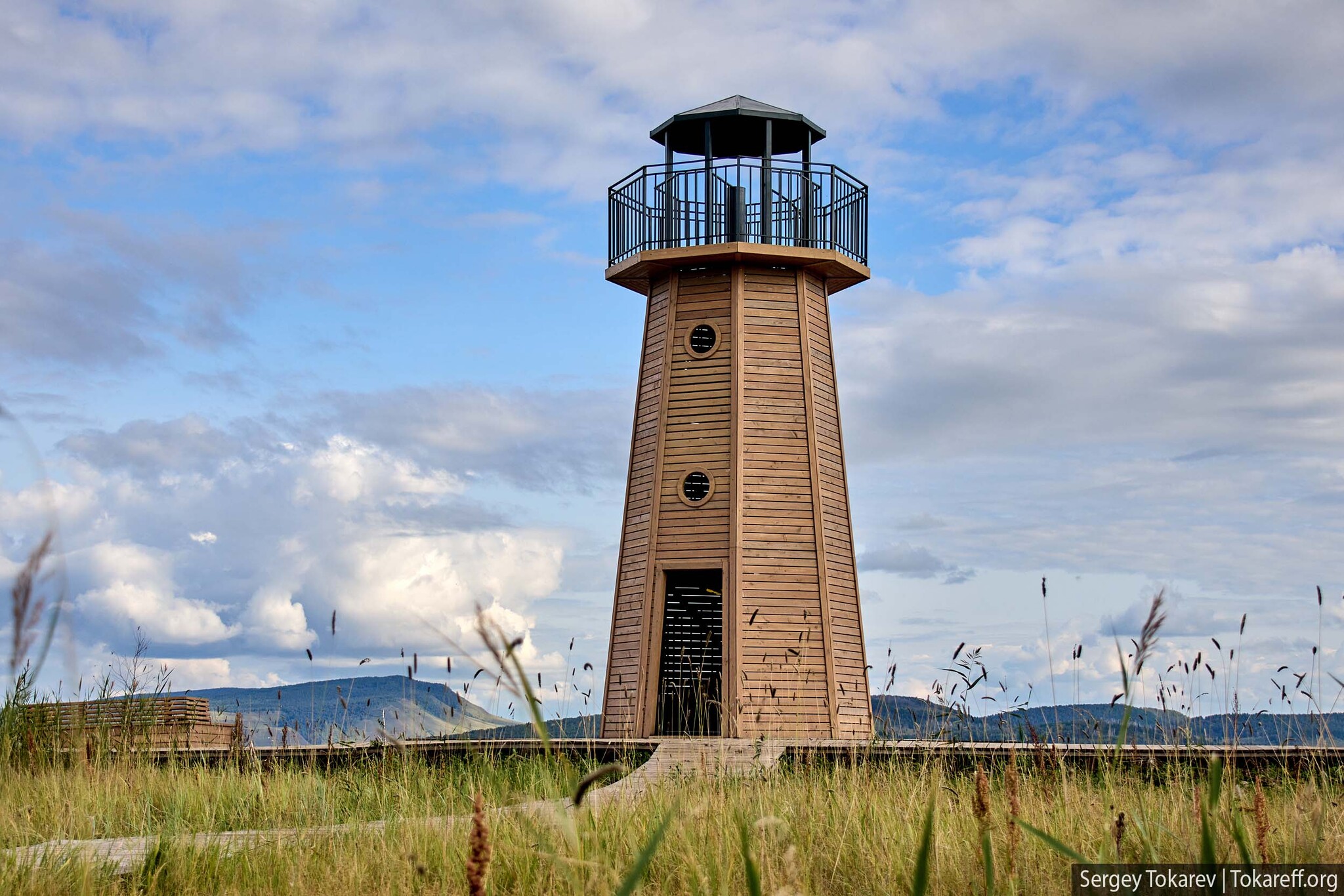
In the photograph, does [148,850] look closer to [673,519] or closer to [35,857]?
[35,857]

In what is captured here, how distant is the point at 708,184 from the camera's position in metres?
18.3

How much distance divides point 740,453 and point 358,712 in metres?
8.97

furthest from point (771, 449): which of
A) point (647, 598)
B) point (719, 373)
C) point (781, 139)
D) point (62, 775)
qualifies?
point (62, 775)

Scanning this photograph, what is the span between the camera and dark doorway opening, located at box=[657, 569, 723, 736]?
1800 centimetres

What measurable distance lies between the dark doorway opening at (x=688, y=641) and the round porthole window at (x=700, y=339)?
334 cm

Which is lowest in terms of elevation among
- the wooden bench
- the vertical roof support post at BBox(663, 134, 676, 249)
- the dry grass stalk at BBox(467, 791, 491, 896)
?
the dry grass stalk at BBox(467, 791, 491, 896)

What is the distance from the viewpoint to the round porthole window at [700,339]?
60.9ft

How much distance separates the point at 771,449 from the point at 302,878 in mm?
13142

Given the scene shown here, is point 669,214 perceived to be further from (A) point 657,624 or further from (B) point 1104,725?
(B) point 1104,725

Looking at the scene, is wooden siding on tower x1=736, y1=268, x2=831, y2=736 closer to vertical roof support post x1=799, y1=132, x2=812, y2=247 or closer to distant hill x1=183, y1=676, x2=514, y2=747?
vertical roof support post x1=799, y1=132, x2=812, y2=247

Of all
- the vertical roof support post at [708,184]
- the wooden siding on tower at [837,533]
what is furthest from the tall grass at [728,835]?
the vertical roof support post at [708,184]

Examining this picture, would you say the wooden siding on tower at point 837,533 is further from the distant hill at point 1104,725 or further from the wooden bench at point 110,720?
the wooden bench at point 110,720

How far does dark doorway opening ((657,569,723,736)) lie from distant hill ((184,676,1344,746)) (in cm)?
786

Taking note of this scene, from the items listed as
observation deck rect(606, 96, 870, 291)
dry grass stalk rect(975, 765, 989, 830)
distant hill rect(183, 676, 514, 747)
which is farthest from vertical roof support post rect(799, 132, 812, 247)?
dry grass stalk rect(975, 765, 989, 830)
